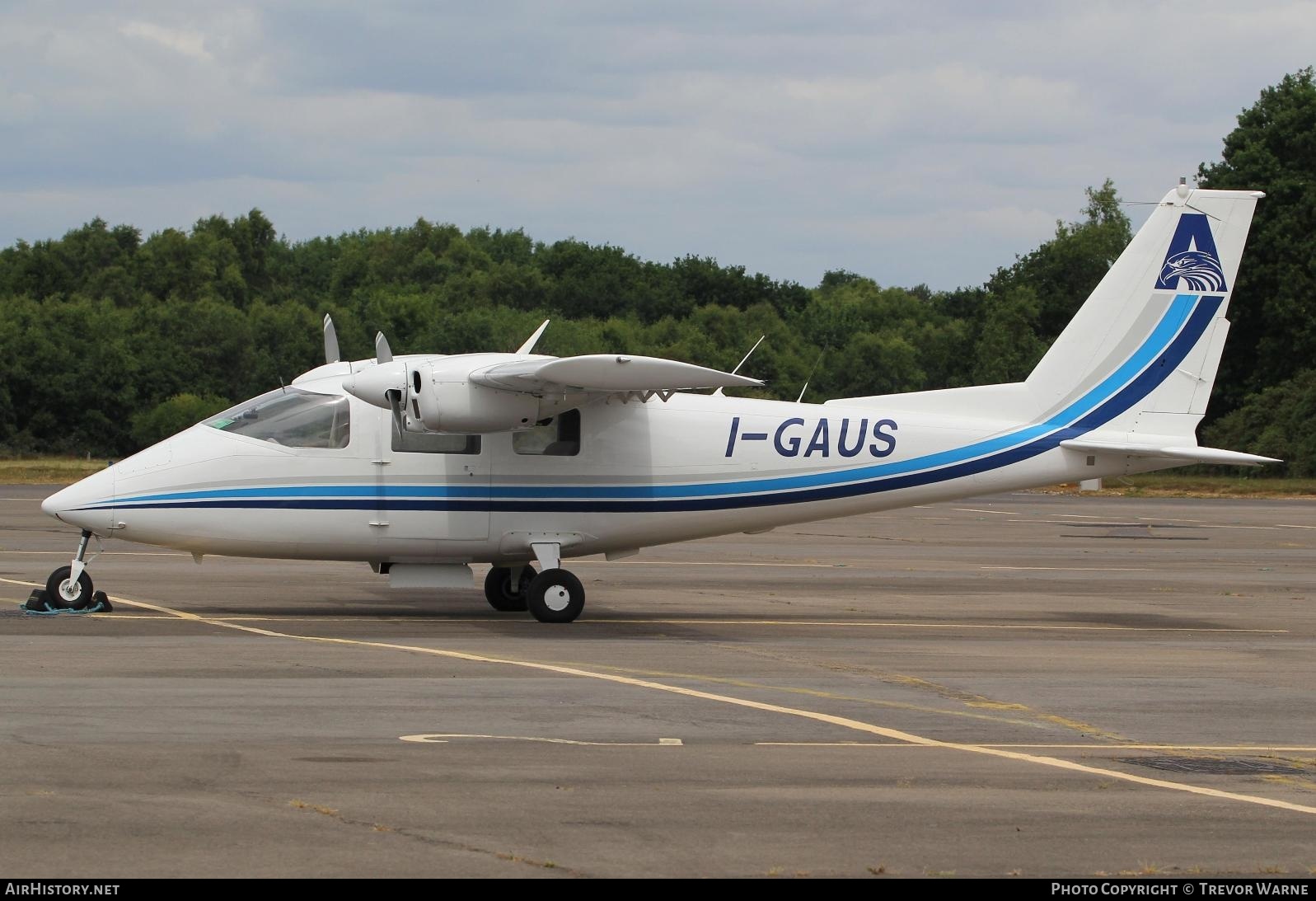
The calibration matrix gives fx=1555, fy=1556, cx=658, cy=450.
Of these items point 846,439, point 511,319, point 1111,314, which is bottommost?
point 846,439

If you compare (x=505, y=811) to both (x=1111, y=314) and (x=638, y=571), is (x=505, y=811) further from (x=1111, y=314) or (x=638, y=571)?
(x=638, y=571)

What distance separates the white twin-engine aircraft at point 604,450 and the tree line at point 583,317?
3516 cm

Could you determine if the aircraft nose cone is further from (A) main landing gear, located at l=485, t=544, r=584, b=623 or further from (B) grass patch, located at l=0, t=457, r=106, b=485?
(B) grass patch, located at l=0, t=457, r=106, b=485

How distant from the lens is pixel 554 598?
1738 centimetres

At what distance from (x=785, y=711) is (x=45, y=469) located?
4591 centimetres

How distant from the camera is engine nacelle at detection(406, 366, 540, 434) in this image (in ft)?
53.5

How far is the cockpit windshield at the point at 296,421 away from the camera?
17250 mm

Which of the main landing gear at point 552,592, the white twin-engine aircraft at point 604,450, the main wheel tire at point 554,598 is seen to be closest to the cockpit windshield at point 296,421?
the white twin-engine aircraft at point 604,450

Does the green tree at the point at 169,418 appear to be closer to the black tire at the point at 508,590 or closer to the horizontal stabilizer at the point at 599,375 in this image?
the black tire at the point at 508,590

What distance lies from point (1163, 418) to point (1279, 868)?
1204 cm

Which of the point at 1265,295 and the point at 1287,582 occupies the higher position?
the point at 1265,295

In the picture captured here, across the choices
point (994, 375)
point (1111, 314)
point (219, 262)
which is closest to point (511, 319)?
point (994, 375)

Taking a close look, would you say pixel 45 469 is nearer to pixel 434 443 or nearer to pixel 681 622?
pixel 434 443

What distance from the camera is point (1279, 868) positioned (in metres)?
7.58
